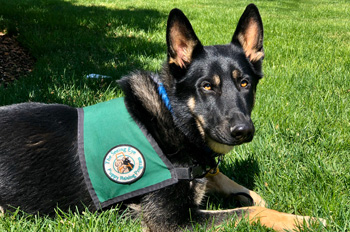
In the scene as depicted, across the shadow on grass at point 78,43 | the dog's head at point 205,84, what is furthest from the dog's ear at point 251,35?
the shadow on grass at point 78,43

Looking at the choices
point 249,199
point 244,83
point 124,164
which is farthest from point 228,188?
point 124,164

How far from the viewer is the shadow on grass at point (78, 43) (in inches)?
221

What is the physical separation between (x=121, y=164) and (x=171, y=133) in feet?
1.57

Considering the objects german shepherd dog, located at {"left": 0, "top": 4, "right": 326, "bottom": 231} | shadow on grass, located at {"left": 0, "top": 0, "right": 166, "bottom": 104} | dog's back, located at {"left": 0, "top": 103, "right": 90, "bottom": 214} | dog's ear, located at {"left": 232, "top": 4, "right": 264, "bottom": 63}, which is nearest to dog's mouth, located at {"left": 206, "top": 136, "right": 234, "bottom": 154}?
german shepherd dog, located at {"left": 0, "top": 4, "right": 326, "bottom": 231}

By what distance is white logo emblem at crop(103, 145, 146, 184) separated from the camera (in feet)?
8.46

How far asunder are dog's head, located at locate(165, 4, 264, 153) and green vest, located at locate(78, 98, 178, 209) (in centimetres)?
38

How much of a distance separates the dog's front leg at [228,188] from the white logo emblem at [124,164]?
0.96 meters

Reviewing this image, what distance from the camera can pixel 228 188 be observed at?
3.23 metres

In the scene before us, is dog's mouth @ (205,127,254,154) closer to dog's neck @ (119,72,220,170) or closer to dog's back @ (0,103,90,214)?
dog's neck @ (119,72,220,170)

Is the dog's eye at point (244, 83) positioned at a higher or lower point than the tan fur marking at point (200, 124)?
higher

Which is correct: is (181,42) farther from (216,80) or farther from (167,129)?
(167,129)

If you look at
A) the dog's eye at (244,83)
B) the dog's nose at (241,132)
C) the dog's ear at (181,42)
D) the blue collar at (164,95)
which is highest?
the dog's ear at (181,42)

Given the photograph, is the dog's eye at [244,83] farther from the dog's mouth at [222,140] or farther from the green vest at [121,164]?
the green vest at [121,164]

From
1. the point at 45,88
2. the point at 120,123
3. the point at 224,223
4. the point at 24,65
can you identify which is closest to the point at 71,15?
the point at 24,65
